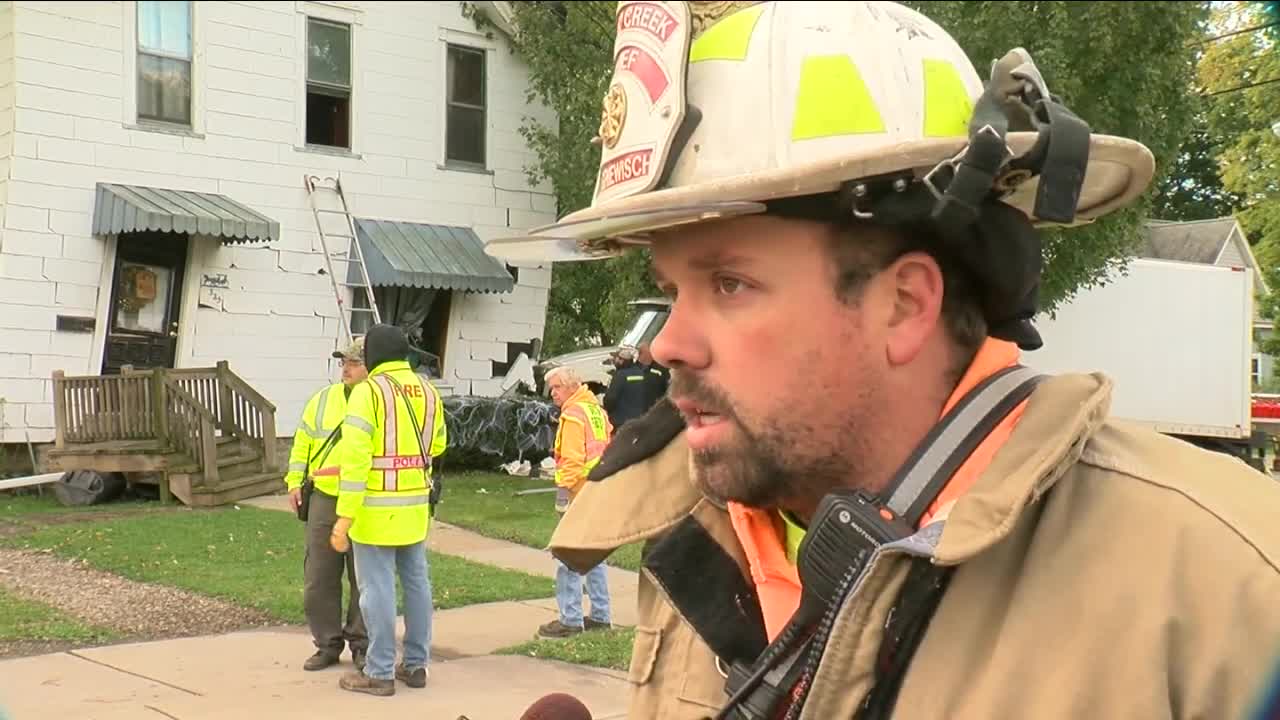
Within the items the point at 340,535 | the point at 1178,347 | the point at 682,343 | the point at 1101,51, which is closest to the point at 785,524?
the point at 682,343

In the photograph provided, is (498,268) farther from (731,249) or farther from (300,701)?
(731,249)

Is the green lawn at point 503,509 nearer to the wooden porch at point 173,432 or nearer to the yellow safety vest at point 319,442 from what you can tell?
the wooden porch at point 173,432

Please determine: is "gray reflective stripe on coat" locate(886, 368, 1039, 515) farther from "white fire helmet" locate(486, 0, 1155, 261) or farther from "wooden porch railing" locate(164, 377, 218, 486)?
"wooden porch railing" locate(164, 377, 218, 486)

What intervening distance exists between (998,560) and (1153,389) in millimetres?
21445

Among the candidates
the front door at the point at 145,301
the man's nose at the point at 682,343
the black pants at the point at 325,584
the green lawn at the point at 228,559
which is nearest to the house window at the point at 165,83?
the front door at the point at 145,301

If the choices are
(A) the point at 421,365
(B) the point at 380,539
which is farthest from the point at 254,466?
(B) the point at 380,539

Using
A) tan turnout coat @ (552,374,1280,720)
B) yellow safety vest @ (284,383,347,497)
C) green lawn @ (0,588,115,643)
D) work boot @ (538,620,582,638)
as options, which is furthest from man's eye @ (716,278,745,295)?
green lawn @ (0,588,115,643)

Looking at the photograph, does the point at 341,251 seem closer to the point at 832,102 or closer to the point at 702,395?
the point at 702,395

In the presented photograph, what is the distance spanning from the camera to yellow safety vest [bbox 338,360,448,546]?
22.4 ft

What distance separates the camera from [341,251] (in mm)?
16500

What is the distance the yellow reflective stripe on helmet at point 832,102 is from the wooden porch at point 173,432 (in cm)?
1311

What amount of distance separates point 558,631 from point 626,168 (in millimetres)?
6801

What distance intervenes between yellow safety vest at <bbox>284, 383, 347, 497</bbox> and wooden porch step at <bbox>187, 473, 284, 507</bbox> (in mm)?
6399

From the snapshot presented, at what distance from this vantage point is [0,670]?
6.88 m
